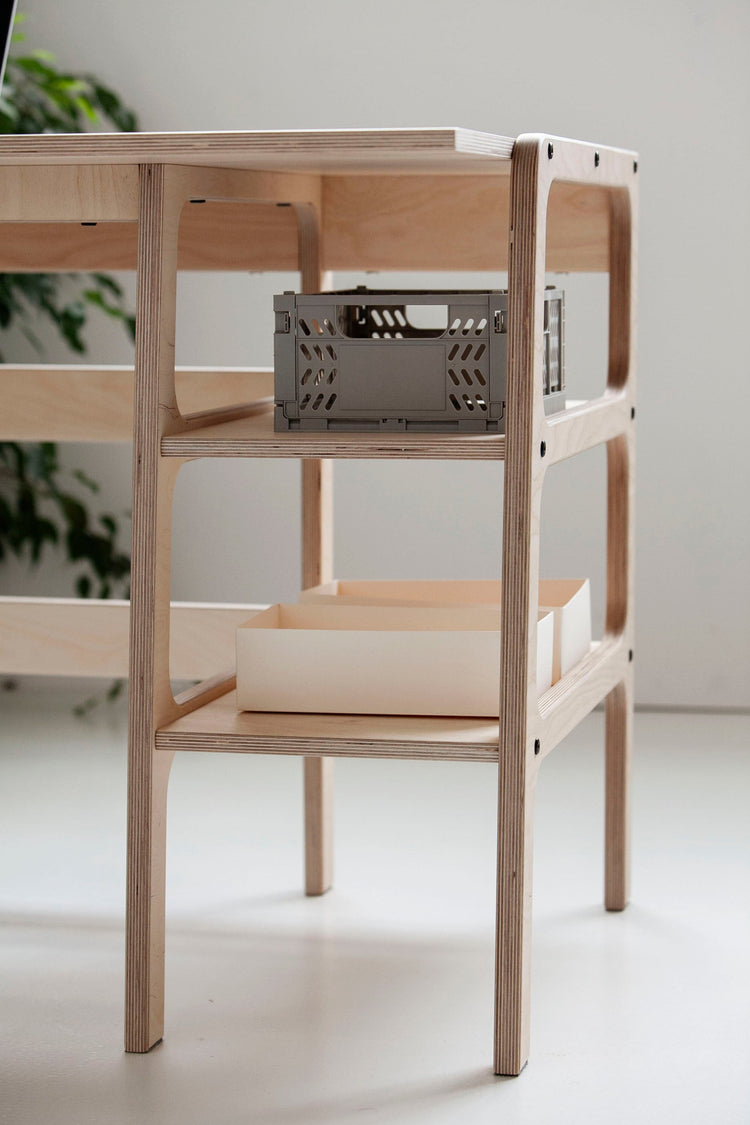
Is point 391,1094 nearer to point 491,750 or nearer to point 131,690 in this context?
point 491,750

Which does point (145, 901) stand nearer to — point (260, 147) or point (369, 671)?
point (369, 671)

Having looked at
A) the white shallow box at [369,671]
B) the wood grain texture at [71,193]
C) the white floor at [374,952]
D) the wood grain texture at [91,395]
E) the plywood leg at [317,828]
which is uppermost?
the wood grain texture at [71,193]

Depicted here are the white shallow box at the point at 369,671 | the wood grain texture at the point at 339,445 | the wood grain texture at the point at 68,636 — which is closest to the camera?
the wood grain texture at the point at 339,445

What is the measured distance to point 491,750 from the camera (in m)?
1.50

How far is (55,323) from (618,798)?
6.22ft

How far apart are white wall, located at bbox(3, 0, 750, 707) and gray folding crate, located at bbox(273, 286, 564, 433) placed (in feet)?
5.44

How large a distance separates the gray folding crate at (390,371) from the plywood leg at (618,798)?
2.14ft

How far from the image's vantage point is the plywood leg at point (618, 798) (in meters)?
2.04

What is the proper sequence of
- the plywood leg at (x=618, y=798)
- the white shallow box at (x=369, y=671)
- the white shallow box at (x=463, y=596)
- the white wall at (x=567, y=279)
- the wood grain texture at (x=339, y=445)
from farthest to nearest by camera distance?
the white wall at (x=567, y=279)
the plywood leg at (x=618, y=798)
the white shallow box at (x=463, y=596)
the white shallow box at (x=369, y=671)
the wood grain texture at (x=339, y=445)

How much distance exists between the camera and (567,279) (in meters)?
3.22

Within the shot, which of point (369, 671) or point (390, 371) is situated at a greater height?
point (390, 371)

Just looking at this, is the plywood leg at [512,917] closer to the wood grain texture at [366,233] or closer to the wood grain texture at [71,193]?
the wood grain texture at [71,193]

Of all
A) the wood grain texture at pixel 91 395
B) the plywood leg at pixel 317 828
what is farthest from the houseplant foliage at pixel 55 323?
the plywood leg at pixel 317 828

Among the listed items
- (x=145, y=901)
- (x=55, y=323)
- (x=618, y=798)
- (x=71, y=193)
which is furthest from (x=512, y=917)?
(x=55, y=323)
